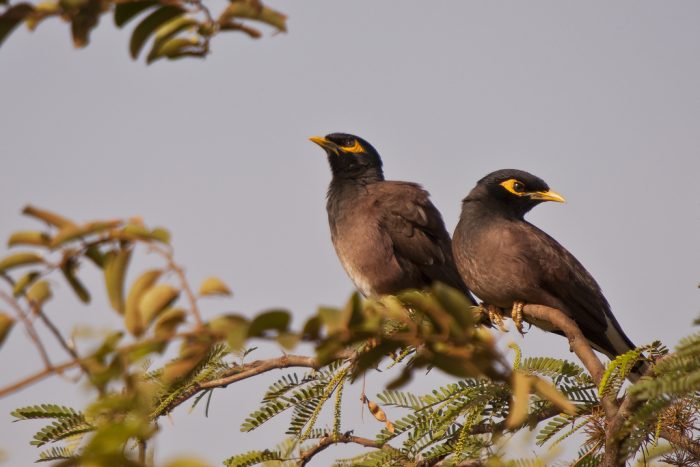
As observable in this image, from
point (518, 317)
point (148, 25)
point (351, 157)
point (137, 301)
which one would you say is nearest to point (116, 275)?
point (137, 301)

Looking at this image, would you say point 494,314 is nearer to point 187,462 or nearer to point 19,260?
point 19,260

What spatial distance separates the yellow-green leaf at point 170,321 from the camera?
1.29 m

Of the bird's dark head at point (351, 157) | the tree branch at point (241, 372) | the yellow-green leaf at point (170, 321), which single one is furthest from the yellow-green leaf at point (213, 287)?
the bird's dark head at point (351, 157)

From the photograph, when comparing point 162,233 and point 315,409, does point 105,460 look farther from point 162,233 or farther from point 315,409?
point 315,409

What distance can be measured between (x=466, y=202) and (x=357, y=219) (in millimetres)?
704

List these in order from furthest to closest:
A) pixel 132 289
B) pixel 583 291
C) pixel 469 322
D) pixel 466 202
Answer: pixel 466 202, pixel 583 291, pixel 132 289, pixel 469 322

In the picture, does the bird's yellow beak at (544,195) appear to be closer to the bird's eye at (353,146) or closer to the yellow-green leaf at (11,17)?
the bird's eye at (353,146)

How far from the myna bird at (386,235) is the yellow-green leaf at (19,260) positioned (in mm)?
4250

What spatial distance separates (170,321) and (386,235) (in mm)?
4587

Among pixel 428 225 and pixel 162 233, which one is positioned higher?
pixel 162 233

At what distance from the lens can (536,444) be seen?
11.3 feet

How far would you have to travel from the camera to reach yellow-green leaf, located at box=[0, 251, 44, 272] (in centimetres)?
133

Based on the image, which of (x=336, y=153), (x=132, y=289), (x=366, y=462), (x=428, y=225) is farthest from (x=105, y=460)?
(x=336, y=153)

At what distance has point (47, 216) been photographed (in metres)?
1.33
